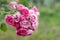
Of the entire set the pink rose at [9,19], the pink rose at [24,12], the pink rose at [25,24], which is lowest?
A: the pink rose at [25,24]

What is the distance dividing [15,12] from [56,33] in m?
3.22

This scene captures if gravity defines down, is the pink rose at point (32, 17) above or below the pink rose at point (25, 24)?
above

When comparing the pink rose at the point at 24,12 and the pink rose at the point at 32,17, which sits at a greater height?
the pink rose at the point at 24,12

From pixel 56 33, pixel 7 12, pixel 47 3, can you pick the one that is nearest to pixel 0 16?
pixel 7 12

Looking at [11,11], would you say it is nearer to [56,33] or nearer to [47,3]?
[56,33]

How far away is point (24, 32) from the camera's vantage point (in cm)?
179

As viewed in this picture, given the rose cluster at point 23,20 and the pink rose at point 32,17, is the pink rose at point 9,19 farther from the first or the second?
the pink rose at point 32,17

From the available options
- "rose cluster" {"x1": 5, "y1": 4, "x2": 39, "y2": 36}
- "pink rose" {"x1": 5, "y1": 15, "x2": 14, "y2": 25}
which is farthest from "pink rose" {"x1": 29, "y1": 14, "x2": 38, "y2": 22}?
"pink rose" {"x1": 5, "y1": 15, "x2": 14, "y2": 25}

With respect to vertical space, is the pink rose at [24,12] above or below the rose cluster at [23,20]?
above

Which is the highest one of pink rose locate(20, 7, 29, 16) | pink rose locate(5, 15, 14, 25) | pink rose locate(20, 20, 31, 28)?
pink rose locate(20, 7, 29, 16)

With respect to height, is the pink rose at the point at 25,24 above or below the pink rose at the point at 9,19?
below

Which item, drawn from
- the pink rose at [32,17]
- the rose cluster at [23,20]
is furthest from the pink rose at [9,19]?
the pink rose at [32,17]

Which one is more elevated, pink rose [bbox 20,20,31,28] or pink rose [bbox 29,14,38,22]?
pink rose [bbox 29,14,38,22]

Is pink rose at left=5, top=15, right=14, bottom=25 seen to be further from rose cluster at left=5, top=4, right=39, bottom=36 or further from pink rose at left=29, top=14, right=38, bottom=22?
pink rose at left=29, top=14, right=38, bottom=22
